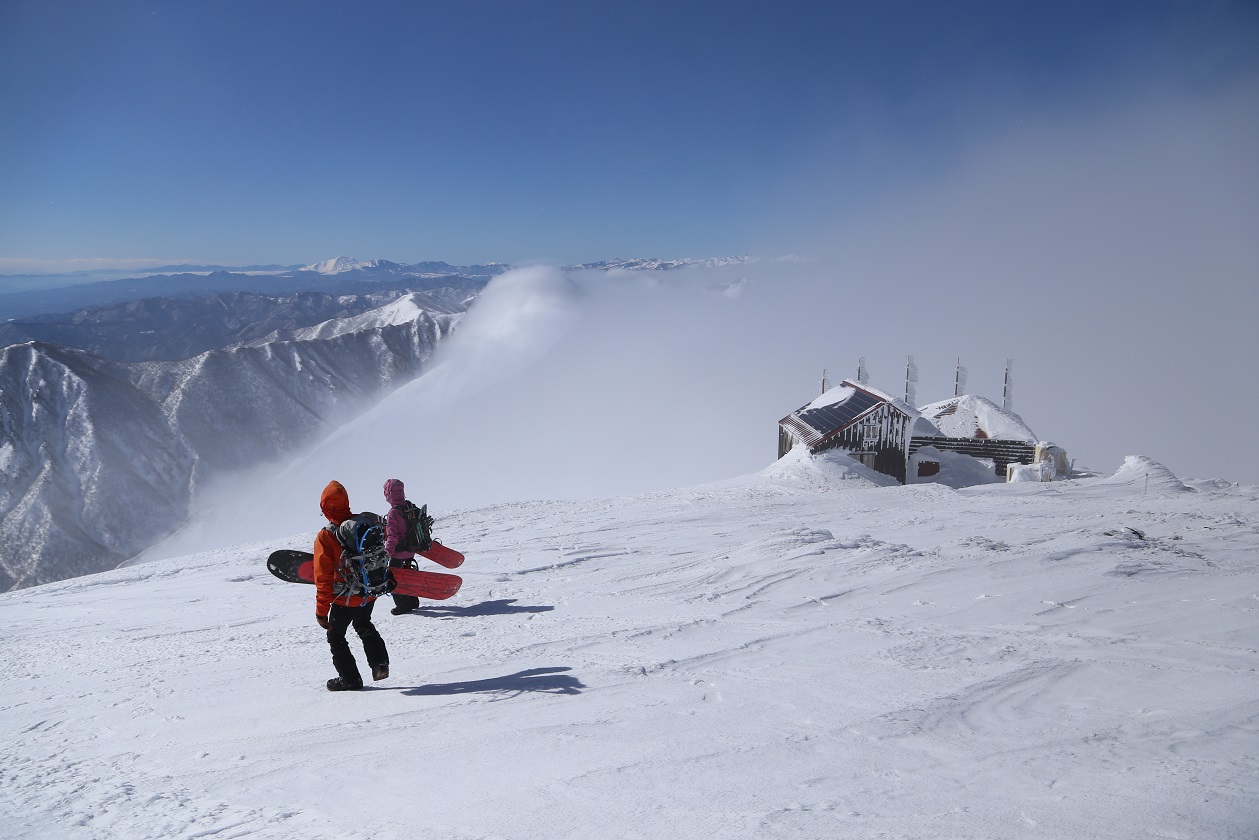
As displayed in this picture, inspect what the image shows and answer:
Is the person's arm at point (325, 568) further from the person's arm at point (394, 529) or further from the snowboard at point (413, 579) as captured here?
the person's arm at point (394, 529)

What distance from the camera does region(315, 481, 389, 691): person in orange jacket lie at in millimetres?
4645

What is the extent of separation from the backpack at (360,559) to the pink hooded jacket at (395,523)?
7.05ft

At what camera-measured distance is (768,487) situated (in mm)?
17734

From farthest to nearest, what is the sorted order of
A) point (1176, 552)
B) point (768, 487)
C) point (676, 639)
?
point (768, 487) < point (1176, 552) < point (676, 639)

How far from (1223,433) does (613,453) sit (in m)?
55.9

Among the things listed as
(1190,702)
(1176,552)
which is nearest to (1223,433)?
(1176,552)

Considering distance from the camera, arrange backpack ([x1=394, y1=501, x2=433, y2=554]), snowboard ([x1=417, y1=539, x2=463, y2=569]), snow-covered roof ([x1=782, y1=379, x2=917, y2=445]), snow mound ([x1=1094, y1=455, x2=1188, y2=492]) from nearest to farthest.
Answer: backpack ([x1=394, y1=501, x2=433, y2=554])
snowboard ([x1=417, y1=539, x2=463, y2=569])
snow mound ([x1=1094, y1=455, x2=1188, y2=492])
snow-covered roof ([x1=782, y1=379, x2=917, y2=445])

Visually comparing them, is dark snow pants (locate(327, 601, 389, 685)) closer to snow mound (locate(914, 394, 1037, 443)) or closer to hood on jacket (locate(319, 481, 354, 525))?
hood on jacket (locate(319, 481, 354, 525))

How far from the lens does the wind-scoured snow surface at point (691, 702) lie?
3111 mm

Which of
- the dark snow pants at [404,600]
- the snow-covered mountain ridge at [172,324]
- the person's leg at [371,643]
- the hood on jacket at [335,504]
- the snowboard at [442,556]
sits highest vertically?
the snow-covered mountain ridge at [172,324]

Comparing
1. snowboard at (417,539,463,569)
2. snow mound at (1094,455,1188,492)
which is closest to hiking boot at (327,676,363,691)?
snowboard at (417,539,463,569)

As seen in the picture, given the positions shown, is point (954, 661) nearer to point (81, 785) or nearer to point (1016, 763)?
point (1016, 763)

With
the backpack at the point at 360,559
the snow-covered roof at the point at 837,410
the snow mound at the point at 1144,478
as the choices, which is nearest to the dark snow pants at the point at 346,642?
the backpack at the point at 360,559

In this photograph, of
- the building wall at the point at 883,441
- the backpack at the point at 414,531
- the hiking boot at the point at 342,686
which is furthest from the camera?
the building wall at the point at 883,441
